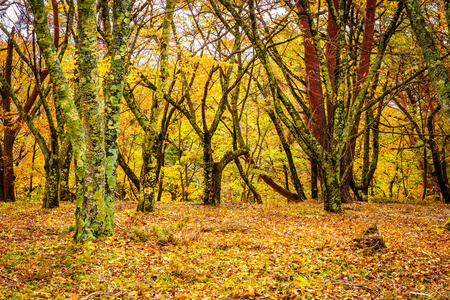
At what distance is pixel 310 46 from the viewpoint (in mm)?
12453

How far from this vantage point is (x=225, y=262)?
5441 millimetres

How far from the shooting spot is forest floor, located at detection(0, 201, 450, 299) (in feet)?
14.0

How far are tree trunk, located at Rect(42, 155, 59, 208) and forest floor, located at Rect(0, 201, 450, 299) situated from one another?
2299mm

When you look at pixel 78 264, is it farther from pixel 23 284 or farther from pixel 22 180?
pixel 22 180

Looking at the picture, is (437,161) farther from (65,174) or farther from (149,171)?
(65,174)

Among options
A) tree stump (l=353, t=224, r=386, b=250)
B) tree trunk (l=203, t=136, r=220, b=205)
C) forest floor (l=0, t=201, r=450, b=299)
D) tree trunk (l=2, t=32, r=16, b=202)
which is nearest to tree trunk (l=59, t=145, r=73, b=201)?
tree trunk (l=2, t=32, r=16, b=202)

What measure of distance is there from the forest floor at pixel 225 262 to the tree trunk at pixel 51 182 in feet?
7.54

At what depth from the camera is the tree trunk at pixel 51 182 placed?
1031 centimetres

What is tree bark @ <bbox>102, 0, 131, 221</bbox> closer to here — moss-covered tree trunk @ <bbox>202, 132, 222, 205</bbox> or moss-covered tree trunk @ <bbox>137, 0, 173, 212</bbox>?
moss-covered tree trunk @ <bbox>137, 0, 173, 212</bbox>

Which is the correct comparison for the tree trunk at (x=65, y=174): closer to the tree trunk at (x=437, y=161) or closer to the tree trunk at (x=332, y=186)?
the tree trunk at (x=332, y=186)

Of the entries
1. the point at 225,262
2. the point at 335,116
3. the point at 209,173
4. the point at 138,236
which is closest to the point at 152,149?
the point at 209,173

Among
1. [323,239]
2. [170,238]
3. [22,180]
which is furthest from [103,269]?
[22,180]

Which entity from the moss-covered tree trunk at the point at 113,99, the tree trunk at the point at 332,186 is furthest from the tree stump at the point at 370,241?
the moss-covered tree trunk at the point at 113,99

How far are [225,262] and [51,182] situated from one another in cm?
763
